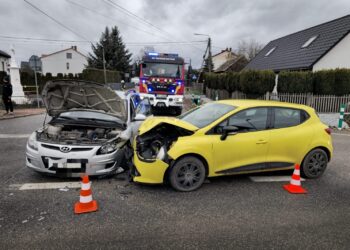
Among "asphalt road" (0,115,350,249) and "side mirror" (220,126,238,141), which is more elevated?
"side mirror" (220,126,238,141)

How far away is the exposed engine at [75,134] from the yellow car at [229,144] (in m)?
0.82

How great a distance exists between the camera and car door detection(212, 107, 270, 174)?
4.45 meters

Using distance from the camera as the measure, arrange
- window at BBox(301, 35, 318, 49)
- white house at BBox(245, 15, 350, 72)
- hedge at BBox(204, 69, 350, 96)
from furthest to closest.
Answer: window at BBox(301, 35, 318, 49) → white house at BBox(245, 15, 350, 72) → hedge at BBox(204, 69, 350, 96)

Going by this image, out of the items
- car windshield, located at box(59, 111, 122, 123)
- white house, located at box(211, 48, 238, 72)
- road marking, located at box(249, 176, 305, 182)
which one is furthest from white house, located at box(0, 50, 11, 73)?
road marking, located at box(249, 176, 305, 182)

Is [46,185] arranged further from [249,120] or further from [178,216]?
[249,120]

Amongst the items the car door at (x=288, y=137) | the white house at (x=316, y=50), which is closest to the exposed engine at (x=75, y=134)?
the car door at (x=288, y=137)

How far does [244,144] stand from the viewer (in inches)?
179

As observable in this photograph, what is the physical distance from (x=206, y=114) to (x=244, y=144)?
0.98m

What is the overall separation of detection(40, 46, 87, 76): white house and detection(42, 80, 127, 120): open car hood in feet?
202

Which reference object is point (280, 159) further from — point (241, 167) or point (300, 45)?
point (300, 45)

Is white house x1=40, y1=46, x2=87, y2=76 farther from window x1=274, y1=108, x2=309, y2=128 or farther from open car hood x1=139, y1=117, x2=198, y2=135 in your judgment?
window x1=274, y1=108, x2=309, y2=128

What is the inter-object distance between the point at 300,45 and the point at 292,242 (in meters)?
23.3

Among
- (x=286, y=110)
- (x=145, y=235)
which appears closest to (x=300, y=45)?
(x=286, y=110)

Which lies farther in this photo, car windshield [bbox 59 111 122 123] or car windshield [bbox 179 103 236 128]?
car windshield [bbox 59 111 122 123]
